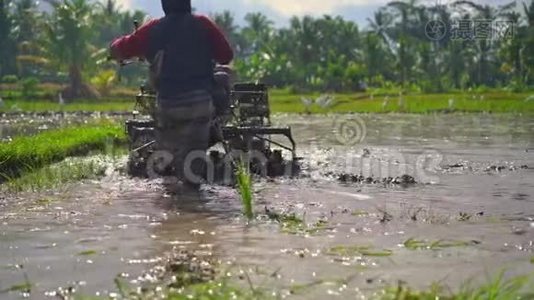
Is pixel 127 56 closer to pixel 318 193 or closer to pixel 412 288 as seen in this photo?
pixel 318 193

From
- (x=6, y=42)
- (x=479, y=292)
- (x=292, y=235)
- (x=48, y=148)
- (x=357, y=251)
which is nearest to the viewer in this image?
(x=479, y=292)

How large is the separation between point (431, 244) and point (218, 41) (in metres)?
3.44

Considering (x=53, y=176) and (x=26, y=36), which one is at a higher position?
(x=26, y=36)

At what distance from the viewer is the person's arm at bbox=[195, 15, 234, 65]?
7.58 metres

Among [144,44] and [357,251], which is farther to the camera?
[144,44]

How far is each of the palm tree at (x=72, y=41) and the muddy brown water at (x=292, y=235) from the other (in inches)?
1663

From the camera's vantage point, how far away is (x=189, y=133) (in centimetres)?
775

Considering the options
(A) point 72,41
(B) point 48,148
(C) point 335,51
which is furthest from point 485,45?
(B) point 48,148

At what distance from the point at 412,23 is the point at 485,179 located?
6467cm

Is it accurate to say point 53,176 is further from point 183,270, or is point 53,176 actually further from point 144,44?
point 183,270

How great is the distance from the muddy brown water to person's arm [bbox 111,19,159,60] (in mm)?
1232

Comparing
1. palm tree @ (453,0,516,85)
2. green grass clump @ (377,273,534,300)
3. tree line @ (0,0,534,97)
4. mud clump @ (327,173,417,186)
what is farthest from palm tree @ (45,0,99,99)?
green grass clump @ (377,273,534,300)

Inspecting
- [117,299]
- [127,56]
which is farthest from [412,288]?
[127,56]

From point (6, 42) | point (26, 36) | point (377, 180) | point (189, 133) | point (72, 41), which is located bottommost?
point (377, 180)
